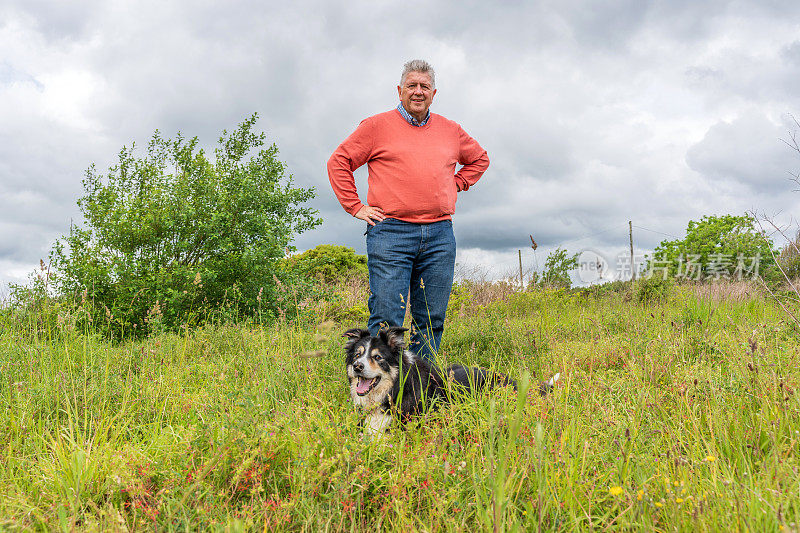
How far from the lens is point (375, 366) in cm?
315

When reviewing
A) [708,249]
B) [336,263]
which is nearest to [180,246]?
[336,263]

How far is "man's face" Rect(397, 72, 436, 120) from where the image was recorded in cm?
409

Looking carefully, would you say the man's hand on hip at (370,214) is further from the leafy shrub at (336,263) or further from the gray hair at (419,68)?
the leafy shrub at (336,263)

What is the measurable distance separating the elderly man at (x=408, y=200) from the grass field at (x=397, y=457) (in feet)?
2.85

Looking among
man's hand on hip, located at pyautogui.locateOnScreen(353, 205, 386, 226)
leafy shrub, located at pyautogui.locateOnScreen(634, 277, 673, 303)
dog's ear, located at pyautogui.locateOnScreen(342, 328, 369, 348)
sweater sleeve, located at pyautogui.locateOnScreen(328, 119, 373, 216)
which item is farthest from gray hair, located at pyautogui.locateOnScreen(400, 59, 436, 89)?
leafy shrub, located at pyautogui.locateOnScreen(634, 277, 673, 303)

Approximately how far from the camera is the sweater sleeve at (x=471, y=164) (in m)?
4.67

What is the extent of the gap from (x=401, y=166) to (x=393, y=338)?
1549 millimetres

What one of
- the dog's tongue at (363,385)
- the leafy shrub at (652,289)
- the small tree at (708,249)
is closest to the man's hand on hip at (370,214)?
the dog's tongue at (363,385)

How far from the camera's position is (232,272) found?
7.30 metres

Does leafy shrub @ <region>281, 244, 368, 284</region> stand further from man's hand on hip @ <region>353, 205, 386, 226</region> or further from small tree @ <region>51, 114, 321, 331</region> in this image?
man's hand on hip @ <region>353, 205, 386, 226</region>

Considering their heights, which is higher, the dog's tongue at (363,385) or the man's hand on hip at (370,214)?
the man's hand on hip at (370,214)

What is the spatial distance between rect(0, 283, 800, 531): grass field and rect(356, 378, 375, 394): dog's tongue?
0.23 meters

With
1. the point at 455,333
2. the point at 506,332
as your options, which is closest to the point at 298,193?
the point at 455,333

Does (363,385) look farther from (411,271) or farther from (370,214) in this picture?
(370,214)
